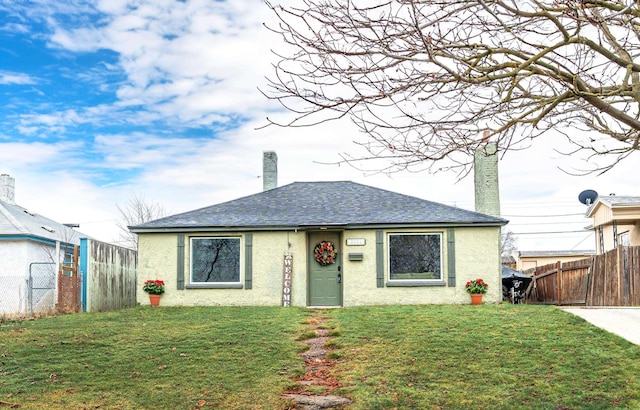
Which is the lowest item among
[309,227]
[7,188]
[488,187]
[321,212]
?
[309,227]

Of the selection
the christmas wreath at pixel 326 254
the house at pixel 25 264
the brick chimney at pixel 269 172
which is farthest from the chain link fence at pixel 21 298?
the christmas wreath at pixel 326 254

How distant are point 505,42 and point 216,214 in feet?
43.9

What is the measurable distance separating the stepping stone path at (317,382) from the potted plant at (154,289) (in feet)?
24.0

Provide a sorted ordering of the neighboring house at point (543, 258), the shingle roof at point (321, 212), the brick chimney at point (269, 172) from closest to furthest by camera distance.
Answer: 1. the shingle roof at point (321, 212)
2. the brick chimney at point (269, 172)
3. the neighboring house at point (543, 258)

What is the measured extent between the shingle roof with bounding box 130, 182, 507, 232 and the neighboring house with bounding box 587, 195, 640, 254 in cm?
515

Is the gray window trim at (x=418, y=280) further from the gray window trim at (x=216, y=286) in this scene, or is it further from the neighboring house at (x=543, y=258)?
the neighboring house at (x=543, y=258)

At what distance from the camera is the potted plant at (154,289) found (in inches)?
673

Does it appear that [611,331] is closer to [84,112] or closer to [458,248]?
[458,248]

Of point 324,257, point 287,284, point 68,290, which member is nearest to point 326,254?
point 324,257

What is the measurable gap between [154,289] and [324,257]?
4.64 meters

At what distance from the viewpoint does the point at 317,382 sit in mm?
8070

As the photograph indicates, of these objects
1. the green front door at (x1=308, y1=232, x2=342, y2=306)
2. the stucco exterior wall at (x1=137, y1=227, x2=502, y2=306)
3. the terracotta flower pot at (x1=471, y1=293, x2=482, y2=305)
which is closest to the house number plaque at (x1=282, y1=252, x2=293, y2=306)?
the stucco exterior wall at (x1=137, y1=227, x2=502, y2=306)

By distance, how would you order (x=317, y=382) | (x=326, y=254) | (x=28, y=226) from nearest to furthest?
(x=317, y=382) < (x=326, y=254) < (x=28, y=226)

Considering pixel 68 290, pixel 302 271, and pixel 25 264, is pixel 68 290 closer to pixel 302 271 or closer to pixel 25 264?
pixel 25 264
